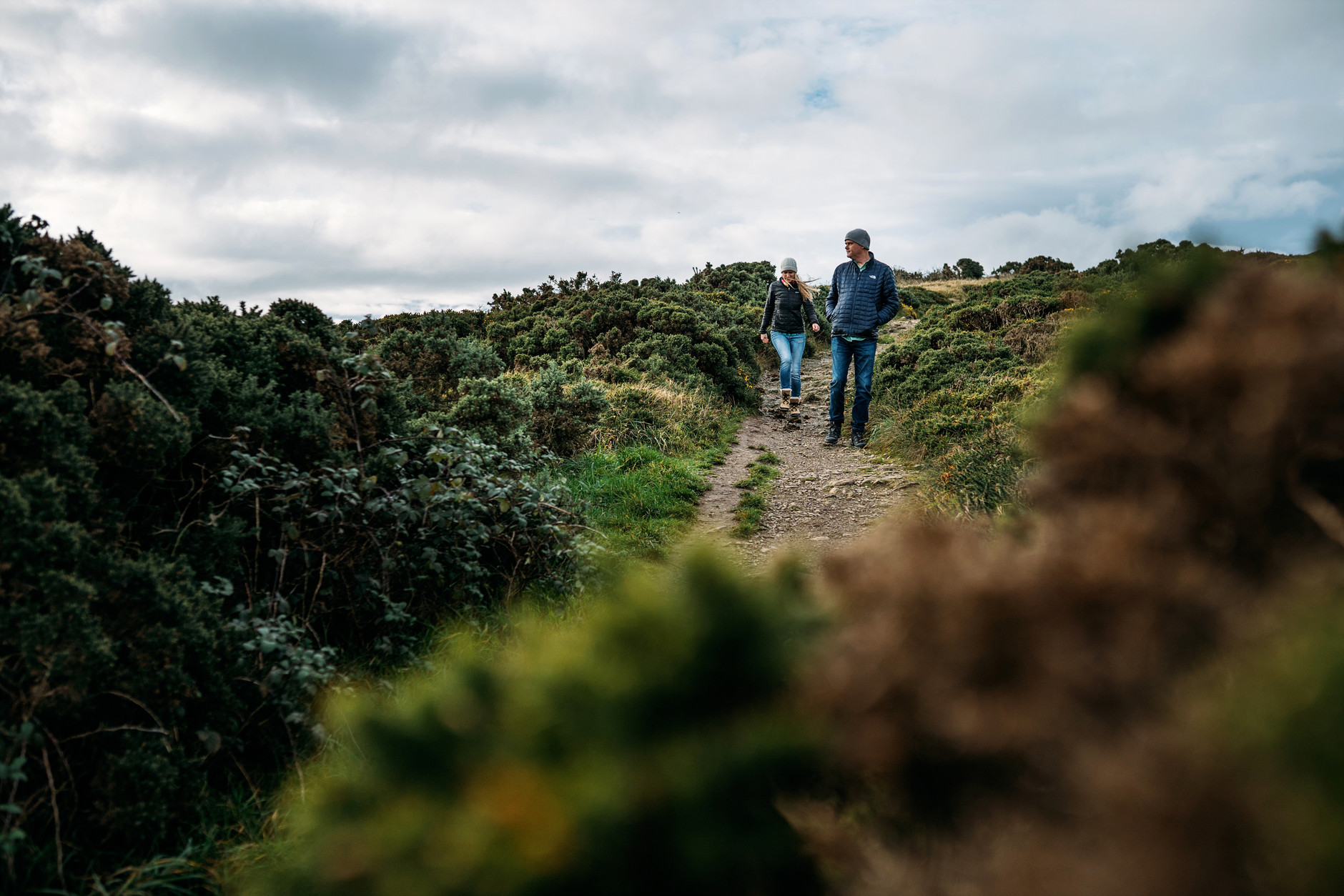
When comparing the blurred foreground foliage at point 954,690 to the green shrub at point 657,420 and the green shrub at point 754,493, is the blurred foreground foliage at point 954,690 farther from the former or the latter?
the green shrub at point 657,420

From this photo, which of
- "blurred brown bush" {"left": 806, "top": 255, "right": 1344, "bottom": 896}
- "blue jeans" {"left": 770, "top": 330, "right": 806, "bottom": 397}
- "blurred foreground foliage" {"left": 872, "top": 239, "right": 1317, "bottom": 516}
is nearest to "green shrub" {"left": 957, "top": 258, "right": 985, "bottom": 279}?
"blurred foreground foliage" {"left": 872, "top": 239, "right": 1317, "bottom": 516}

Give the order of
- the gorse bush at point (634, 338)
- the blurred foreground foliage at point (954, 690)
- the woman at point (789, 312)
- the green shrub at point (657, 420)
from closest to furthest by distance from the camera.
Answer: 1. the blurred foreground foliage at point (954, 690)
2. the green shrub at point (657, 420)
3. the woman at point (789, 312)
4. the gorse bush at point (634, 338)

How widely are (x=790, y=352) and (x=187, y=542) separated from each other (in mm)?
9391

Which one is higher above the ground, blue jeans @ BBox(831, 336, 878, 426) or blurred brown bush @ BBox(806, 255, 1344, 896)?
blue jeans @ BBox(831, 336, 878, 426)

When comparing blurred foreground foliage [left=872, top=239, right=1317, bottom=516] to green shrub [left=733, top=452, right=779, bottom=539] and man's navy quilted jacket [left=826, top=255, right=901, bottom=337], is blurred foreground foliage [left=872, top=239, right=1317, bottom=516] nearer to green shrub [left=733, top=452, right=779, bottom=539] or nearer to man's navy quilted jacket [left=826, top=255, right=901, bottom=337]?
man's navy quilted jacket [left=826, top=255, right=901, bottom=337]

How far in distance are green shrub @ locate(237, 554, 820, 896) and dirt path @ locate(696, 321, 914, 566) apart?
456 cm

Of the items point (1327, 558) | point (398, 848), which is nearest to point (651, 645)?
point (398, 848)

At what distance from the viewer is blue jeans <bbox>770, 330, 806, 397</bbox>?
11344mm

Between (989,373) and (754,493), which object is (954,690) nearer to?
(754,493)

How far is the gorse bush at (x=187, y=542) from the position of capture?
86.7 inches

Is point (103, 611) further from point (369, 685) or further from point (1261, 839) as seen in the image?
point (1261, 839)

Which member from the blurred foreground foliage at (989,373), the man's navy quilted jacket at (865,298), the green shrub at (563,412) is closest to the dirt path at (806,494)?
the blurred foreground foliage at (989,373)

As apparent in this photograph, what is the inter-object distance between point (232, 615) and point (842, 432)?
9257mm

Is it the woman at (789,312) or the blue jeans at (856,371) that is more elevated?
the woman at (789,312)
